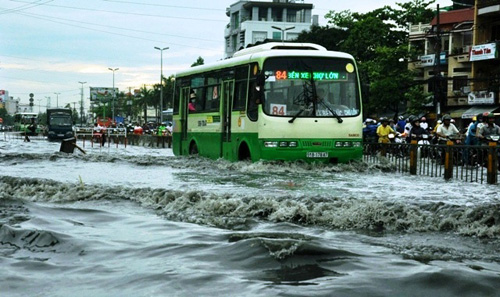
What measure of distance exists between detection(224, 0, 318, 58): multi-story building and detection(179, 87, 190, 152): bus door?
8065 cm

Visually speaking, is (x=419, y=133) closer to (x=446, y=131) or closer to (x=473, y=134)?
(x=446, y=131)

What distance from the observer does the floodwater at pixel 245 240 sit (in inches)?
216

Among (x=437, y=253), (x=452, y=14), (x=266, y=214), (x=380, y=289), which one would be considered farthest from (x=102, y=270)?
(x=452, y=14)

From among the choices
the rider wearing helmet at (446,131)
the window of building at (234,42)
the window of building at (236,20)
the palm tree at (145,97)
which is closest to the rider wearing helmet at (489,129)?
the rider wearing helmet at (446,131)

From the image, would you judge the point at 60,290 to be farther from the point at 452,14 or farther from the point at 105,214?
the point at 452,14

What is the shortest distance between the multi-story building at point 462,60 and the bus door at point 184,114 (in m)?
24.7

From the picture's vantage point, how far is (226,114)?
19672 mm

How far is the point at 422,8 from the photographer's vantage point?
6544 centimetres

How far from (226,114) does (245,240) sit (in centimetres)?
1257

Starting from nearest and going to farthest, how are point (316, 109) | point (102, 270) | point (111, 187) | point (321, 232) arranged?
point (102, 270)
point (321, 232)
point (111, 187)
point (316, 109)

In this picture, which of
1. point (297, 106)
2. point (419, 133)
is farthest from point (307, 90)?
point (419, 133)

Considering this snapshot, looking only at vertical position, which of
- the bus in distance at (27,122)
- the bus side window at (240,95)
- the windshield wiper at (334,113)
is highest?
the bus side window at (240,95)

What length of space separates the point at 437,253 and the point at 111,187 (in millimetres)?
7667

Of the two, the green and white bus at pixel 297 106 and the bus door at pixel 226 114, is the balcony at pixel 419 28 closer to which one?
the bus door at pixel 226 114
